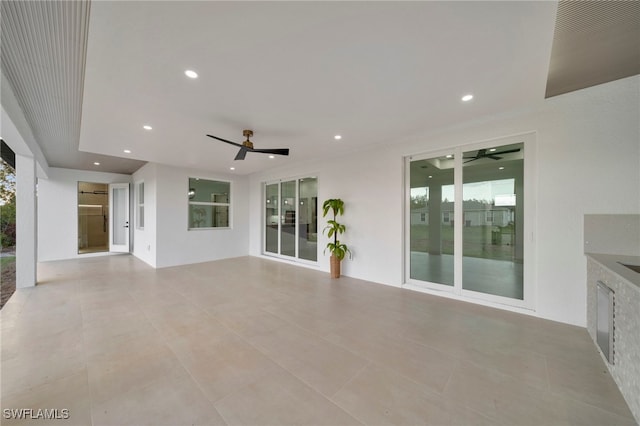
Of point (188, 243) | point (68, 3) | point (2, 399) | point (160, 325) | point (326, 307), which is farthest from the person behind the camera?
point (188, 243)

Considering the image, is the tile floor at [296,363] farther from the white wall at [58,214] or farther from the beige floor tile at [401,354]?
the white wall at [58,214]

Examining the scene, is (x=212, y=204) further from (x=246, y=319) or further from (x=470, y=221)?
(x=470, y=221)

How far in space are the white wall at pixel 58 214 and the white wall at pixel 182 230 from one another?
3093mm

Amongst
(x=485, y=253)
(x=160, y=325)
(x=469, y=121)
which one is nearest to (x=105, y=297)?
(x=160, y=325)

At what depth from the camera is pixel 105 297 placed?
3752mm

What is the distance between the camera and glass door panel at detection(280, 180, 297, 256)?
6559mm

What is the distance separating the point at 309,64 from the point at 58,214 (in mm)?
9123

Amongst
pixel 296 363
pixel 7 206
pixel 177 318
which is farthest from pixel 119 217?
pixel 296 363

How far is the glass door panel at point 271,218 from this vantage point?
278 inches

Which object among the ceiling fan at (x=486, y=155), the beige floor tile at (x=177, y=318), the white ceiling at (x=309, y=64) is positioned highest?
the white ceiling at (x=309, y=64)

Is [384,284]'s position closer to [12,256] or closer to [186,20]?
[186,20]

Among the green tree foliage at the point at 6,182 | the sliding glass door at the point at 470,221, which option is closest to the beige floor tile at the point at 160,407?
the sliding glass door at the point at 470,221

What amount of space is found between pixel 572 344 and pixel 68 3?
5.25 m

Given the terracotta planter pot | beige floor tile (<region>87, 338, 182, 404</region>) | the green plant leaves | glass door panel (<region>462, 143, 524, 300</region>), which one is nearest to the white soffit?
glass door panel (<region>462, 143, 524, 300</region>)
